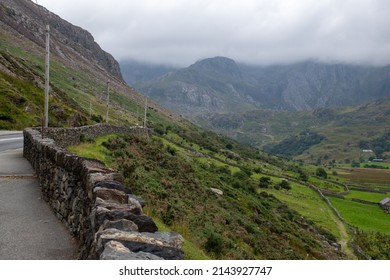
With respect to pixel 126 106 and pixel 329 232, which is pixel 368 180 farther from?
pixel 329 232

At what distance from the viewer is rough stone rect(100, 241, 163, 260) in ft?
20.2

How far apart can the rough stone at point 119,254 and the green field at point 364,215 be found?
76.0 metres

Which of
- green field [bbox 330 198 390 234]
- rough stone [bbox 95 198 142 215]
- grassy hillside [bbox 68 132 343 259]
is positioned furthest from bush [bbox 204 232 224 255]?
green field [bbox 330 198 390 234]

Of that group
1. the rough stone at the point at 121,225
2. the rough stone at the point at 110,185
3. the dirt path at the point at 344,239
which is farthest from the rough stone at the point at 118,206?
the dirt path at the point at 344,239

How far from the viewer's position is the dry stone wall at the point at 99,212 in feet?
22.1

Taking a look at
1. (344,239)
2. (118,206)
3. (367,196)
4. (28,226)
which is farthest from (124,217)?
(367,196)

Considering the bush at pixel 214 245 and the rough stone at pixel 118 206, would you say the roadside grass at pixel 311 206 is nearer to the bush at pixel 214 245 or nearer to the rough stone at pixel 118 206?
the bush at pixel 214 245

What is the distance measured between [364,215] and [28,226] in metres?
86.5

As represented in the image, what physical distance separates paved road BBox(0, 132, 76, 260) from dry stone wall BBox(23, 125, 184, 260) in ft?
1.14

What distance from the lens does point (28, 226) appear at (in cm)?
1180

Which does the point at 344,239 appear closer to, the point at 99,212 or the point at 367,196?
the point at 99,212

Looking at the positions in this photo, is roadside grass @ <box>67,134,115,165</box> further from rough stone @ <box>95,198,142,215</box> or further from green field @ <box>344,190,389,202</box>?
green field @ <box>344,190,389,202</box>

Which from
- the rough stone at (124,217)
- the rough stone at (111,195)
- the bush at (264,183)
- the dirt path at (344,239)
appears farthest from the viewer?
the bush at (264,183)

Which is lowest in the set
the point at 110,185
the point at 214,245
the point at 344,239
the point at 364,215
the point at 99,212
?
the point at 364,215
